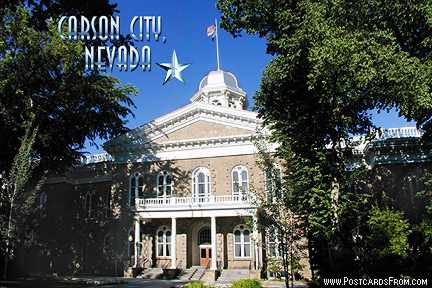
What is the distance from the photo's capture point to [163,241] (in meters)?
34.8

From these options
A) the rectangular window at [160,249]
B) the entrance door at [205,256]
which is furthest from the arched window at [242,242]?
the rectangular window at [160,249]

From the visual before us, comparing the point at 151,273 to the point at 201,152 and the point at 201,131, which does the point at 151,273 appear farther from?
the point at 201,131

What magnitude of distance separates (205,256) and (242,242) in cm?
334

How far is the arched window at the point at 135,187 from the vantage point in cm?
3569

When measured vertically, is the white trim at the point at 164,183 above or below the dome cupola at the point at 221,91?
below

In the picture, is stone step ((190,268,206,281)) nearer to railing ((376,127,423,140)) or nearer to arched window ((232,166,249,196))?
arched window ((232,166,249,196))

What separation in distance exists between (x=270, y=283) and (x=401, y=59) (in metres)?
15.6

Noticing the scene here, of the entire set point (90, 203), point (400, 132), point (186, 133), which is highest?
point (186, 133)

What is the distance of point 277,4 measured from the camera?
21.1m

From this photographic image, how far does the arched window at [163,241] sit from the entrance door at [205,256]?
253 cm

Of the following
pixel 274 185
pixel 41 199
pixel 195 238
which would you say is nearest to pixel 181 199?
pixel 195 238

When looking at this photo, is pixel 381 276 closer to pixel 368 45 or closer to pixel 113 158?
pixel 368 45

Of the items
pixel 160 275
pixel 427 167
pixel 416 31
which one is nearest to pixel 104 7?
pixel 416 31

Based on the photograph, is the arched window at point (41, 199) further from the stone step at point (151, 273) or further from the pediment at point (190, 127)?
the stone step at point (151, 273)
